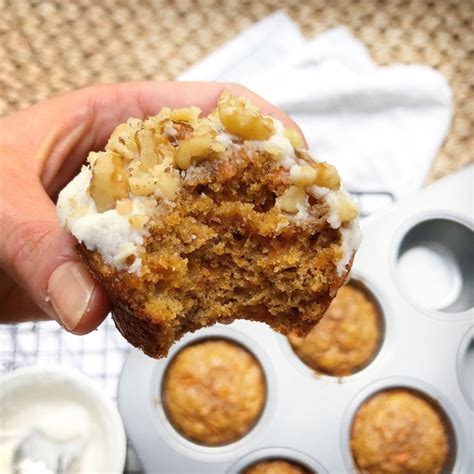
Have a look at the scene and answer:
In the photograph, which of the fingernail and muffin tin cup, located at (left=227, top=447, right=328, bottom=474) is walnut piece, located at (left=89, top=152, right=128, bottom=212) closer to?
the fingernail

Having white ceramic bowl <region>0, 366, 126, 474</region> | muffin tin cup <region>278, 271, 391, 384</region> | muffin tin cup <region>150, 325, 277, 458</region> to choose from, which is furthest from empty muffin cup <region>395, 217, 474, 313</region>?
white ceramic bowl <region>0, 366, 126, 474</region>

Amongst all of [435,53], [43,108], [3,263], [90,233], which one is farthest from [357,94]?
[90,233]

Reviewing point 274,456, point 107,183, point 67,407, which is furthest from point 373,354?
point 107,183

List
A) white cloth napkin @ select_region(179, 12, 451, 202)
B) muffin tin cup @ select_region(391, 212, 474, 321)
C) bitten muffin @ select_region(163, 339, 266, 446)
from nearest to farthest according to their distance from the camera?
bitten muffin @ select_region(163, 339, 266, 446)
muffin tin cup @ select_region(391, 212, 474, 321)
white cloth napkin @ select_region(179, 12, 451, 202)

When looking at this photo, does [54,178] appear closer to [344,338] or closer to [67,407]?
[67,407]

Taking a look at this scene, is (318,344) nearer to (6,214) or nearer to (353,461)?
(353,461)

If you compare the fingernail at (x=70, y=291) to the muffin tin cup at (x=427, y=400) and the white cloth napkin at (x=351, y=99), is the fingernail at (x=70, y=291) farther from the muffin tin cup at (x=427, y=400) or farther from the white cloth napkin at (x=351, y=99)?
the white cloth napkin at (x=351, y=99)

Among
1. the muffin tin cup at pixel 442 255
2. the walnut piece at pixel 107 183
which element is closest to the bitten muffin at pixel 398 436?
the muffin tin cup at pixel 442 255
